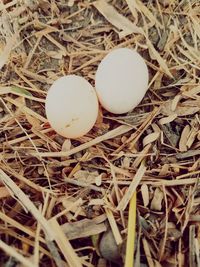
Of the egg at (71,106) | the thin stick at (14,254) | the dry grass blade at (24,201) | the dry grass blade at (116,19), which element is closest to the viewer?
the thin stick at (14,254)

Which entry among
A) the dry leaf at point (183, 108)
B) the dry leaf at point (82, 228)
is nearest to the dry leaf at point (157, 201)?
the dry leaf at point (82, 228)

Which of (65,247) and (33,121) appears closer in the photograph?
(65,247)

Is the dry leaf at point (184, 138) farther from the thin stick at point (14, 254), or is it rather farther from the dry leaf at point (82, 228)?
the thin stick at point (14, 254)

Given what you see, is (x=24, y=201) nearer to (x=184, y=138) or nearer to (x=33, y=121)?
(x=33, y=121)

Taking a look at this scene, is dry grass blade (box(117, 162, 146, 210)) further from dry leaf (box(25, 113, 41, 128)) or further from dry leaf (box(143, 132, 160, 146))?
dry leaf (box(25, 113, 41, 128))

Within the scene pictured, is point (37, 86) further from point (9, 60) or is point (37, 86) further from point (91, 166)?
point (91, 166)

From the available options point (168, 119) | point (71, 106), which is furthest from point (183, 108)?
point (71, 106)

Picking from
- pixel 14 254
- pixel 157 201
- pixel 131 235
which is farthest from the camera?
pixel 157 201
